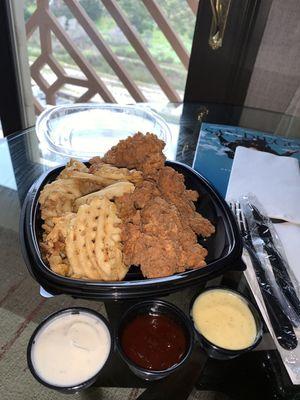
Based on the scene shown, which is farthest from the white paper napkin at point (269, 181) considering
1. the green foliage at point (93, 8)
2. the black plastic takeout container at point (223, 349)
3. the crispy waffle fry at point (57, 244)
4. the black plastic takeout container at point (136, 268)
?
the green foliage at point (93, 8)

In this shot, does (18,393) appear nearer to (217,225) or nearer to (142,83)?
(217,225)

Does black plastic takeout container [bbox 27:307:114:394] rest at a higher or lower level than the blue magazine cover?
higher

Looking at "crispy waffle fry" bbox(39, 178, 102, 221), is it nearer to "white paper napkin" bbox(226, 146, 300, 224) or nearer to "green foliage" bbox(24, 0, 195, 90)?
"white paper napkin" bbox(226, 146, 300, 224)

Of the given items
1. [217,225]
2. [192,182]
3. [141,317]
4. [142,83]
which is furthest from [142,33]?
[141,317]

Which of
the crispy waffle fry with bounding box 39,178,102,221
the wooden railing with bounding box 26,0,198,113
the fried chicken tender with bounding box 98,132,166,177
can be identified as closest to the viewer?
the crispy waffle fry with bounding box 39,178,102,221

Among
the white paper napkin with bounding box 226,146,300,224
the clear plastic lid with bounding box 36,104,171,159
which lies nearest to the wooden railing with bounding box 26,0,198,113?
the clear plastic lid with bounding box 36,104,171,159

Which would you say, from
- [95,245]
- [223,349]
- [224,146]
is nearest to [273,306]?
[223,349]
